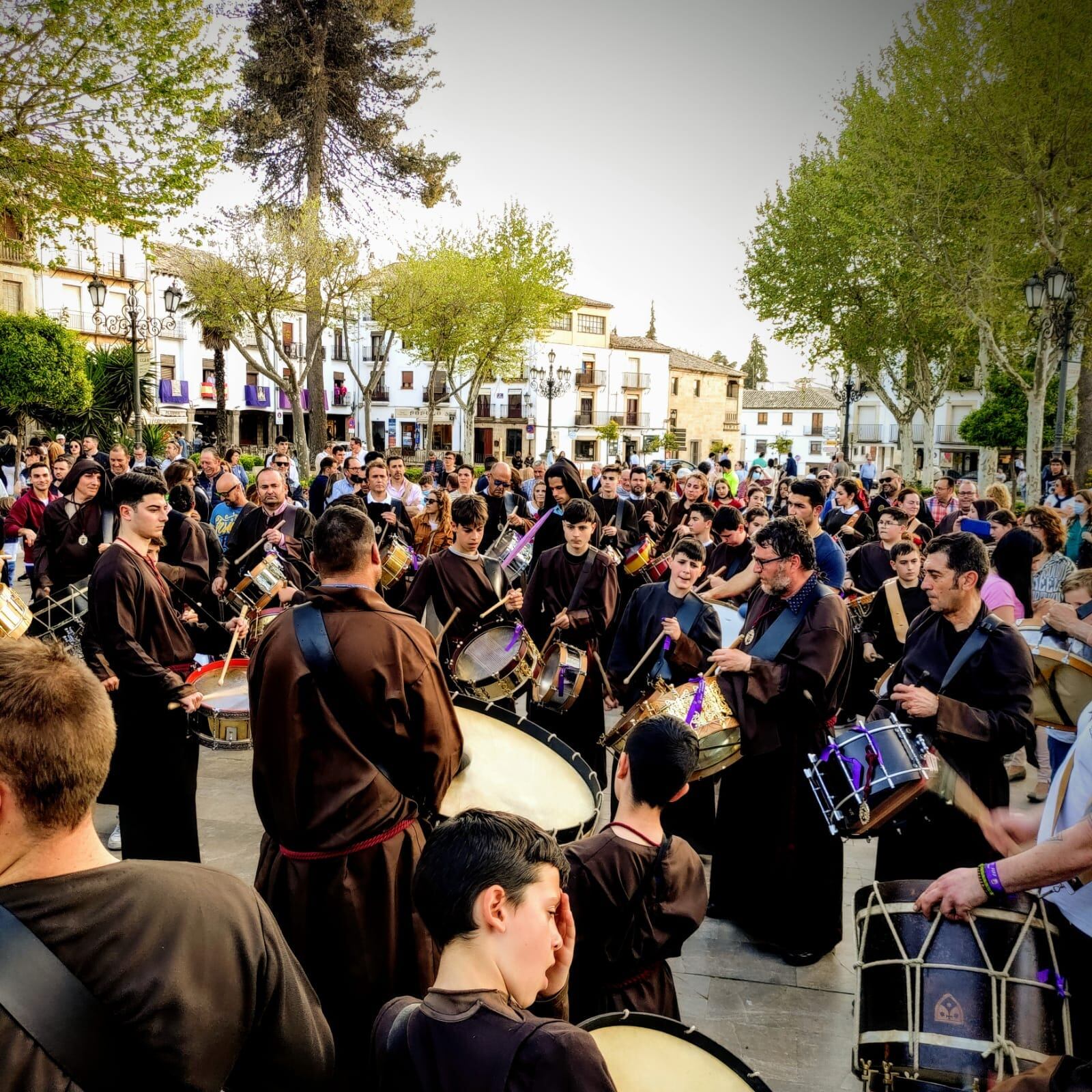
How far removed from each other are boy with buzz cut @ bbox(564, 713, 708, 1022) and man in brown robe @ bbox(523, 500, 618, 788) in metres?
3.13

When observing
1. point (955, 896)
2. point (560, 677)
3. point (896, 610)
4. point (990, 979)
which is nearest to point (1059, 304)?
point (896, 610)

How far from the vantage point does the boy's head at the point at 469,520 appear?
20.5ft

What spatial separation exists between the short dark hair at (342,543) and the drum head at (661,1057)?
1696 mm

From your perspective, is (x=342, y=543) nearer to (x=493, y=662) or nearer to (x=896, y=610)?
(x=493, y=662)

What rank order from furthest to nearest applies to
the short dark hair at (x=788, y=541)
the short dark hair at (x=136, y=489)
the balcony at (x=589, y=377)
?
the balcony at (x=589, y=377), the short dark hair at (x=136, y=489), the short dark hair at (x=788, y=541)

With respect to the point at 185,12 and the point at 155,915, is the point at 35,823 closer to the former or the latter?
the point at 155,915

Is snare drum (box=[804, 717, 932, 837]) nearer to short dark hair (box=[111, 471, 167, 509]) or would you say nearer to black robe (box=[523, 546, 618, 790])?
black robe (box=[523, 546, 618, 790])

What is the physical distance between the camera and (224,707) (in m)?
4.44

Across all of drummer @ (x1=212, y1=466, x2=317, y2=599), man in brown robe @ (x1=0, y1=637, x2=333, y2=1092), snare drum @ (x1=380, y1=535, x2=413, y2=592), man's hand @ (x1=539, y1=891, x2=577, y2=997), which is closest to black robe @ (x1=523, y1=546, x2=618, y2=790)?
snare drum @ (x1=380, y1=535, x2=413, y2=592)

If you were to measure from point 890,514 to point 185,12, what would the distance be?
11807 millimetres

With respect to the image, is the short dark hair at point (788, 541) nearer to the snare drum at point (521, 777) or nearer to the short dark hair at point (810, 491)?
the snare drum at point (521, 777)

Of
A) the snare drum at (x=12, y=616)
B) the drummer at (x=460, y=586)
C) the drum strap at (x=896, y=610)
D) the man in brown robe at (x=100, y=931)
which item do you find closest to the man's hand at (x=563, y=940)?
the man in brown robe at (x=100, y=931)

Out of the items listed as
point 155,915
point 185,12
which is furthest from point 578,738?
point 185,12

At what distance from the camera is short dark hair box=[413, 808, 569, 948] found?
1791mm
